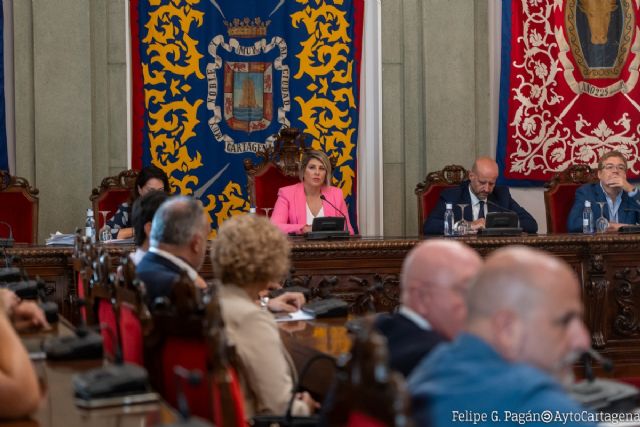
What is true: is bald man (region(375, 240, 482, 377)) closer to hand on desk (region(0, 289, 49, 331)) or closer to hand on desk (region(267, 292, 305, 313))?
hand on desk (region(0, 289, 49, 331))

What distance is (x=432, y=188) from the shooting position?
650 cm

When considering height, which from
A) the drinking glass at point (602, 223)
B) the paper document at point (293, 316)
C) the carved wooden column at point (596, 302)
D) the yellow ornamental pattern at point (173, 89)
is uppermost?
the yellow ornamental pattern at point (173, 89)

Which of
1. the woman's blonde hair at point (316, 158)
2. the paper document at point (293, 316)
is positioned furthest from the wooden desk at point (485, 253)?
the paper document at point (293, 316)

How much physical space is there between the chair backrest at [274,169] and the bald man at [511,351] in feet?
15.9

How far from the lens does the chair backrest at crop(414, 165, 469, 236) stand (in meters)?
6.49

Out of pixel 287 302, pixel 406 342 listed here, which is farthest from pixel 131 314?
pixel 287 302

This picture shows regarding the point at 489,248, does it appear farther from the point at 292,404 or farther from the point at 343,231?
the point at 292,404

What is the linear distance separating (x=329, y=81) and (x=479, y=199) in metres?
1.52

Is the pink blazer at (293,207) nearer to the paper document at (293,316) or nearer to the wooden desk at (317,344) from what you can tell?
the paper document at (293,316)

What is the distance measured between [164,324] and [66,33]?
4.71 meters

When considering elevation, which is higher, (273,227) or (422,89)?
(422,89)

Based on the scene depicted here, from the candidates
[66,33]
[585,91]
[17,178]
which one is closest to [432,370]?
[17,178]

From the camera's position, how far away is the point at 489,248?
17.9ft

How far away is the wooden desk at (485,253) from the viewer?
5.23 m
